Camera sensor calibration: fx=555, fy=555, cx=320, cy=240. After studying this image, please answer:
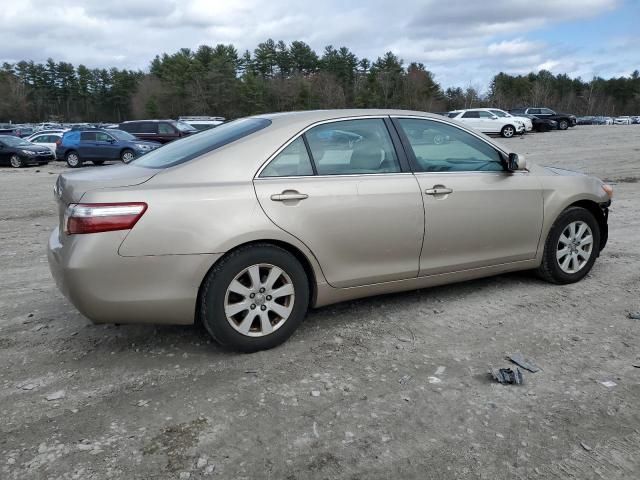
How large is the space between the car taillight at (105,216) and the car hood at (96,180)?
4.7 inches

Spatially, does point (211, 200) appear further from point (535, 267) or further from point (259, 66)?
point (259, 66)

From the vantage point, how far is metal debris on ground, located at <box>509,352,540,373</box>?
3409 millimetres

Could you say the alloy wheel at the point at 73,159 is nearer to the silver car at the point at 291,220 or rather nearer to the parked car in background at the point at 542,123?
the silver car at the point at 291,220

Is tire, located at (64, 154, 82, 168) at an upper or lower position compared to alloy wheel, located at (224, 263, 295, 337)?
lower

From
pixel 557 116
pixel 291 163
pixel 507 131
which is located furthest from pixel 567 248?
pixel 557 116

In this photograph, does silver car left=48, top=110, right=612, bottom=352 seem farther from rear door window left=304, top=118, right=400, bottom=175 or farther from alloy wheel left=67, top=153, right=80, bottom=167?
alloy wheel left=67, top=153, right=80, bottom=167

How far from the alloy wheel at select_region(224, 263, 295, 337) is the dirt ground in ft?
0.69

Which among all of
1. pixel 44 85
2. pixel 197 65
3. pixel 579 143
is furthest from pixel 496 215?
pixel 44 85

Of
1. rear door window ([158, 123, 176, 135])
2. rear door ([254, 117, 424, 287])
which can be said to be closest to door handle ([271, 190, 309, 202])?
rear door ([254, 117, 424, 287])

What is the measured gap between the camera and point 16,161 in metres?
22.8

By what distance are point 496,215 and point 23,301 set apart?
4020mm

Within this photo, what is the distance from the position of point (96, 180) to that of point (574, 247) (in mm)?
3995

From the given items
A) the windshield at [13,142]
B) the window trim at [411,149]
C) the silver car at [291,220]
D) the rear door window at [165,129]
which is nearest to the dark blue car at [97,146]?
the windshield at [13,142]

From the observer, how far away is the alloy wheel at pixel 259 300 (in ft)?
11.5
